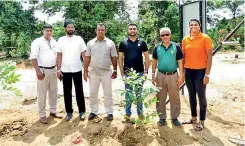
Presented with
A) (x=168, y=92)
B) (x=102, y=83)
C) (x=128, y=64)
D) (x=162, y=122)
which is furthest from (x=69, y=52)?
(x=162, y=122)

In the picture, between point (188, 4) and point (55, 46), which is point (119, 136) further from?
point (188, 4)

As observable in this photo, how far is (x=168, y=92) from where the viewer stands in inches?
182

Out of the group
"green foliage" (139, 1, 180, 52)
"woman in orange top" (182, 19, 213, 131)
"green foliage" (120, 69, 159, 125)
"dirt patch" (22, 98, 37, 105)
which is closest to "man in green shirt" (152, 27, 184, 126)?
"woman in orange top" (182, 19, 213, 131)

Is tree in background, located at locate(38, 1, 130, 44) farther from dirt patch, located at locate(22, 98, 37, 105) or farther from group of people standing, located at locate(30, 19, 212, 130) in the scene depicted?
group of people standing, located at locate(30, 19, 212, 130)

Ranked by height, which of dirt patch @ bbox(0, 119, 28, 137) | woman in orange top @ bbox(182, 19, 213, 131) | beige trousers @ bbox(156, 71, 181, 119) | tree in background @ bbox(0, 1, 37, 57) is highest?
tree in background @ bbox(0, 1, 37, 57)

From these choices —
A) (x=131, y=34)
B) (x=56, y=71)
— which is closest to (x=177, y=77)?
(x=131, y=34)

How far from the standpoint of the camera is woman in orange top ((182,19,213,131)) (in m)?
4.31

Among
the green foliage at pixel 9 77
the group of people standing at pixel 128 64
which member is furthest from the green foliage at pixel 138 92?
the green foliage at pixel 9 77

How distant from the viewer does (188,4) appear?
19.4 ft

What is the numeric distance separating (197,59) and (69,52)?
85.8 inches

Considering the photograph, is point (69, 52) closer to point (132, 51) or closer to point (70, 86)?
point (70, 86)

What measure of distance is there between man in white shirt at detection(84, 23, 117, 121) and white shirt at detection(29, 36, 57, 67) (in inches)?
25.1

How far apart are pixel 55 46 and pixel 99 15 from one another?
13312mm

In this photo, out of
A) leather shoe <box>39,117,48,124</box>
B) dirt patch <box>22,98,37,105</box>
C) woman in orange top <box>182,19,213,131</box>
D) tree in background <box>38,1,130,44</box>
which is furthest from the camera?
tree in background <box>38,1,130,44</box>
